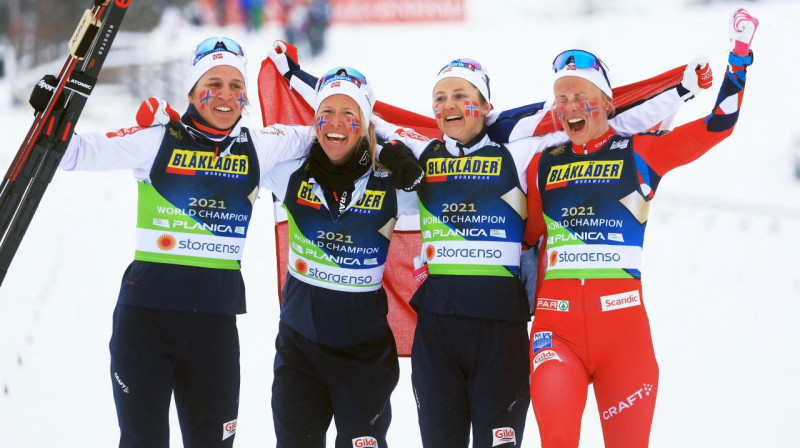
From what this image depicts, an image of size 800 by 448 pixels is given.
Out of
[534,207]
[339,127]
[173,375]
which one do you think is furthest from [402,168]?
[173,375]

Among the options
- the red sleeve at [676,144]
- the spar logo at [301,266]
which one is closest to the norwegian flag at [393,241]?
the spar logo at [301,266]

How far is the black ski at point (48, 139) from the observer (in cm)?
352

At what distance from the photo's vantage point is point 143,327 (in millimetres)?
3795

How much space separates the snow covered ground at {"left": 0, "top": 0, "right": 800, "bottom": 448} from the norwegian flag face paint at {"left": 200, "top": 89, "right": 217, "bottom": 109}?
13.4 inches

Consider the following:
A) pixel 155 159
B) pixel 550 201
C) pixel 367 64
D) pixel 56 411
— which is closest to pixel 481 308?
pixel 550 201

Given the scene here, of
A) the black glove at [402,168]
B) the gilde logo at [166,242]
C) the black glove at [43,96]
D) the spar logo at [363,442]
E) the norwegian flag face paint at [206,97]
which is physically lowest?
the spar logo at [363,442]

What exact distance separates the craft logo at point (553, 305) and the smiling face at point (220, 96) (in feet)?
5.26

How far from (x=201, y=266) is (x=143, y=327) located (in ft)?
1.18

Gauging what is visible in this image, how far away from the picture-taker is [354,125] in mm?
4086

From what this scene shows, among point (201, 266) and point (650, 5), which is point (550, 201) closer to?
point (201, 266)

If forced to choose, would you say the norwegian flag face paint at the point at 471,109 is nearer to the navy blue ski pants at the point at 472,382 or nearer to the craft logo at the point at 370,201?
the craft logo at the point at 370,201

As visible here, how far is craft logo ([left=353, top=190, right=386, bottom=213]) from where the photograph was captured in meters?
4.05

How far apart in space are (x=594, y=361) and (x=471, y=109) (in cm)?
127

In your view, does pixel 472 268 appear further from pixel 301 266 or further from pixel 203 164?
pixel 203 164
